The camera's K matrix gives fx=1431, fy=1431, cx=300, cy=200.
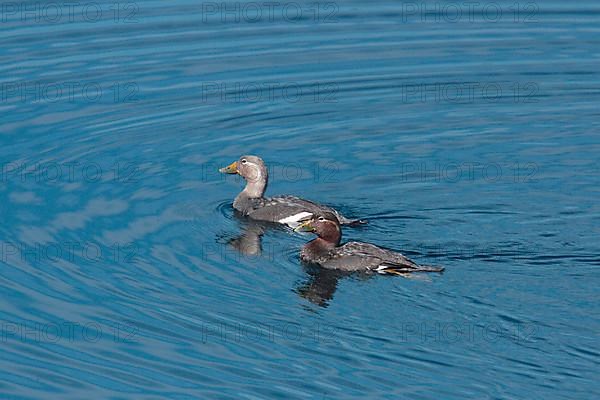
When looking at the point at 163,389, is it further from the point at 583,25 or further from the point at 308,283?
the point at 583,25

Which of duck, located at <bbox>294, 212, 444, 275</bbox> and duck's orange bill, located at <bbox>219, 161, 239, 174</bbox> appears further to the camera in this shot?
duck's orange bill, located at <bbox>219, 161, 239, 174</bbox>

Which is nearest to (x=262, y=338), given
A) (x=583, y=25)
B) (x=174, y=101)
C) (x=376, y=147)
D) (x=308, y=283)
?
(x=308, y=283)

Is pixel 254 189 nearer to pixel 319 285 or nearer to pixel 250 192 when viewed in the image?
pixel 250 192

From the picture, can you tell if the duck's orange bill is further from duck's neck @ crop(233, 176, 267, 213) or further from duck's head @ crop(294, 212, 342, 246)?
duck's head @ crop(294, 212, 342, 246)

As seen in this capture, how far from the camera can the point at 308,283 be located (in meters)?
16.9

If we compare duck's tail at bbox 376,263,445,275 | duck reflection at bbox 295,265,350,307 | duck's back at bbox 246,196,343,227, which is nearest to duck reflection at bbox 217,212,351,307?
duck reflection at bbox 295,265,350,307

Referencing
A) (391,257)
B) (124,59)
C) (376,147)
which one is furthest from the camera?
(124,59)

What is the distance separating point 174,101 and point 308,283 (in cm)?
747

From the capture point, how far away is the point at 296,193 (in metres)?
20.1

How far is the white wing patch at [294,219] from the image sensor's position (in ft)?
60.8

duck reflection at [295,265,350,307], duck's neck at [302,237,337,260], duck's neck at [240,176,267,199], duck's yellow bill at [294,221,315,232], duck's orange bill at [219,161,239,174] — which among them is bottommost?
duck reflection at [295,265,350,307]

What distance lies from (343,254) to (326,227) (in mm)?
637

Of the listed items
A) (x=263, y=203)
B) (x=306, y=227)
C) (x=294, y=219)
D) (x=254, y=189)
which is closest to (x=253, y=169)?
(x=254, y=189)

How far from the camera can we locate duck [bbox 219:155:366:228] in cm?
1866
